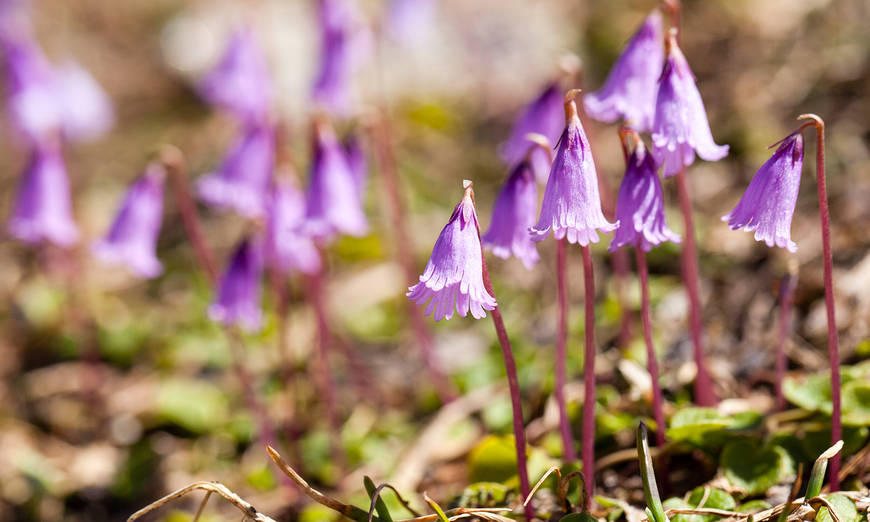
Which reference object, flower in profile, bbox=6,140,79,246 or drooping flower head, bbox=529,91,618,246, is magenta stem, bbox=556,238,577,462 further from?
flower in profile, bbox=6,140,79,246

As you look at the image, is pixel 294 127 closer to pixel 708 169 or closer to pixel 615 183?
pixel 615 183

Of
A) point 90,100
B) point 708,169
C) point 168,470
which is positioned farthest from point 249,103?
point 708,169

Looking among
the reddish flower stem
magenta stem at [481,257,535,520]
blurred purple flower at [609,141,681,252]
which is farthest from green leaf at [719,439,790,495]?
blurred purple flower at [609,141,681,252]

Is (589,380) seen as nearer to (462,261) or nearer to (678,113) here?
(462,261)

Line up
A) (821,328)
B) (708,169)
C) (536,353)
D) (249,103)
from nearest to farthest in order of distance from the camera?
1. (821,328)
2. (536,353)
3. (249,103)
4. (708,169)

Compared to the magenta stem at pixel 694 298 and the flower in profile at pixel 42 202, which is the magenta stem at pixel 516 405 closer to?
the magenta stem at pixel 694 298
